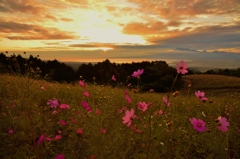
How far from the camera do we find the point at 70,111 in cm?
382

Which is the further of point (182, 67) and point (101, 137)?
point (101, 137)

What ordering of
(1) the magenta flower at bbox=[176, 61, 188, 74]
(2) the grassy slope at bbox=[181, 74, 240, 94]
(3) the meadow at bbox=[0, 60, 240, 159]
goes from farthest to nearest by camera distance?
(2) the grassy slope at bbox=[181, 74, 240, 94] < (3) the meadow at bbox=[0, 60, 240, 159] < (1) the magenta flower at bbox=[176, 61, 188, 74]

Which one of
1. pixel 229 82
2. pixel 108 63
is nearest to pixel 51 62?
pixel 108 63

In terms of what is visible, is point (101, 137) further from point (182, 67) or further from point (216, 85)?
point (216, 85)

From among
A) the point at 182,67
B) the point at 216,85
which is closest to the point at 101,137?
the point at 182,67

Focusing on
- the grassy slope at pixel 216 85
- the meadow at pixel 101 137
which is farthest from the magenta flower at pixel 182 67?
the grassy slope at pixel 216 85

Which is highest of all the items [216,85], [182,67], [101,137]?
[182,67]

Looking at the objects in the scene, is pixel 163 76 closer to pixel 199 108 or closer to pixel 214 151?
pixel 199 108

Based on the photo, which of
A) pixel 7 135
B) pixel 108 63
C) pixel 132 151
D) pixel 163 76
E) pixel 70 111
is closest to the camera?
pixel 132 151

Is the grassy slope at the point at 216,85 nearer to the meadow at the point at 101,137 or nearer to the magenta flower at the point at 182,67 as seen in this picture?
the meadow at the point at 101,137

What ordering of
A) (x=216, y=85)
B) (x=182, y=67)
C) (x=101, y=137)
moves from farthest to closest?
(x=216, y=85)
(x=101, y=137)
(x=182, y=67)

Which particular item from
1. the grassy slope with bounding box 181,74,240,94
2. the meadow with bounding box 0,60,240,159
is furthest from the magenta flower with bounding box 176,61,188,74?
the grassy slope with bounding box 181,74,240,94

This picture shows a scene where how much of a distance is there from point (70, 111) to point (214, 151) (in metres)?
2.28

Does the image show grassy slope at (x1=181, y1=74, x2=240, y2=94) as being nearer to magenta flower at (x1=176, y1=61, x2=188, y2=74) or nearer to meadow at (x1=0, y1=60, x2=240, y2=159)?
meadow at (x1=0, y1=60, x2=240, y2=159)
